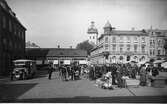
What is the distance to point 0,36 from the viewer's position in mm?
22797

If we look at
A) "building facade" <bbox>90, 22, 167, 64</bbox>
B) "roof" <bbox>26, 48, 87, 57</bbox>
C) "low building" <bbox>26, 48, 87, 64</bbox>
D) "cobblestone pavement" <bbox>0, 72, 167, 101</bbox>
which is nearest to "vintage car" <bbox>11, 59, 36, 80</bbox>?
"cobblestone pavement" <bbox>0, 72, 167, 101</bbox>

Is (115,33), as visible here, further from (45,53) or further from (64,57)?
(45,53)

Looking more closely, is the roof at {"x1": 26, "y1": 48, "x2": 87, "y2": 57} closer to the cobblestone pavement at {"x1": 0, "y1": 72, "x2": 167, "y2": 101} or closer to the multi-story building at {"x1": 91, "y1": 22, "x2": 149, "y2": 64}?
the multi-story building at {"x1": 91, "y1": 22, "x2": 149, "y2": 64}

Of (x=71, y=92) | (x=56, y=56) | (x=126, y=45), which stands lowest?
(x=71, y=92)

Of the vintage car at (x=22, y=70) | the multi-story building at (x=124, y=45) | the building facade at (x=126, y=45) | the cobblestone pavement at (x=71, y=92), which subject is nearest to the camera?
the cobblestone pavement at (x=71, y=92)

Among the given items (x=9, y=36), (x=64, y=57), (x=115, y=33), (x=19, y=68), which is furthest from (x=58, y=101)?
(x=64, y=57)

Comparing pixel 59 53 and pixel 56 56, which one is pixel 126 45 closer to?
pixel 59 53

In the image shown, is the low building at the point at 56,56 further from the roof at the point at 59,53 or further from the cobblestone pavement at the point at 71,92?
the cobblestone pavement at the point at 71,92

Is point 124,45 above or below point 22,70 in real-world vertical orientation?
above

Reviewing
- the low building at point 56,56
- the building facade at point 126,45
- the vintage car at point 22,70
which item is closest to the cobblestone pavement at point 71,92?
the vintage car at point 22,70

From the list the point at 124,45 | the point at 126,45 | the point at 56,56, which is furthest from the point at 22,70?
the point at 56,56

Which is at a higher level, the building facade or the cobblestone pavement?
the building facade

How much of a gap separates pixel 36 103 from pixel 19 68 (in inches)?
502

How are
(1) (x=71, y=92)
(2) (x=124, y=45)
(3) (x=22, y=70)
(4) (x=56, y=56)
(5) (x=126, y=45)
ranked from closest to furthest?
(1) (x=71, y=92) → (3) (x=22, y=70) → (5) (x=126, y=45) → (2) (x=124, y=45) → (4) (x=56, y=56)
